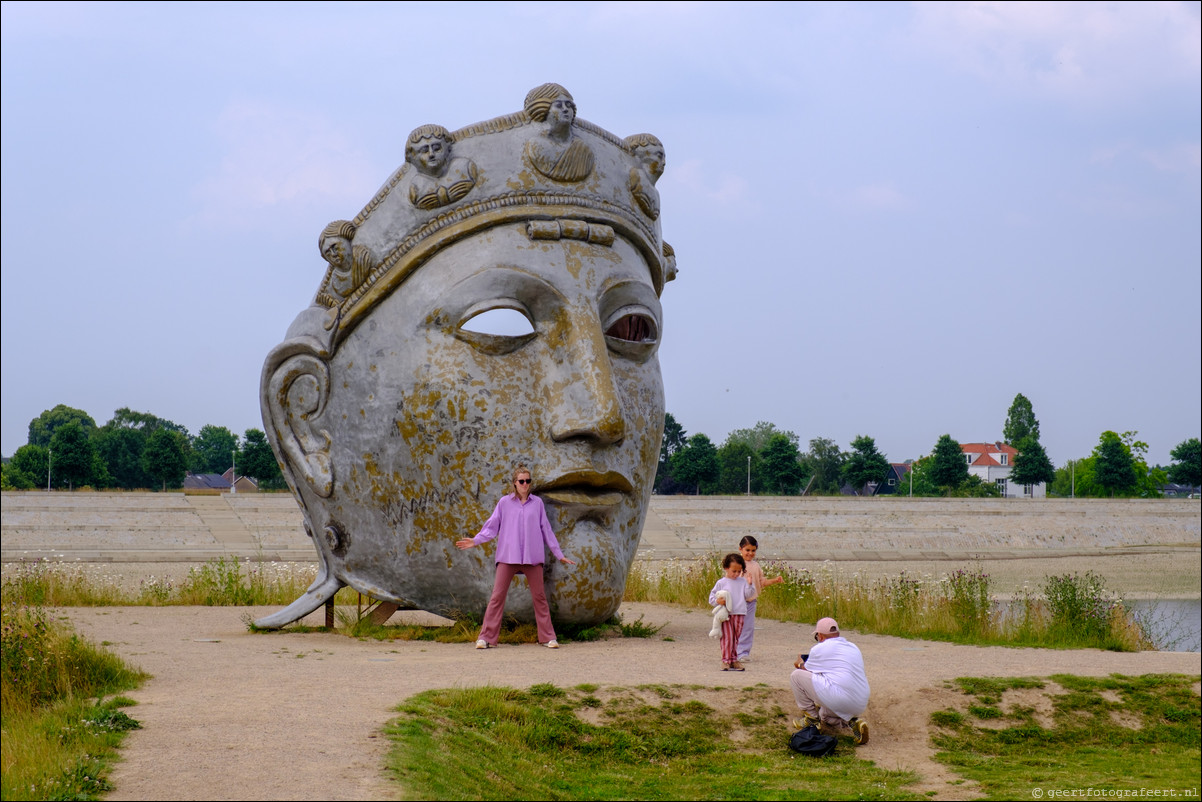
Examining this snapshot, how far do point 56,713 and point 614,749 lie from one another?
10.4ft

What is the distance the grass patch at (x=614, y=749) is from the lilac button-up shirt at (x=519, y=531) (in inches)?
85.8

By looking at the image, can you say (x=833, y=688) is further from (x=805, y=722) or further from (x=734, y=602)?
(x=734, y=602)

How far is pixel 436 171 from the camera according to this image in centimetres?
1088

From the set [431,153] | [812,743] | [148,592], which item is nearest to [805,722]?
[812,743]

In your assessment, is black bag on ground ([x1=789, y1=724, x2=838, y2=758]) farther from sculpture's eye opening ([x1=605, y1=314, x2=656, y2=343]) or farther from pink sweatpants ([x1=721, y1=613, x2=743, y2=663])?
sculpture's eye opening ([x1=605, y1=314, x2=656, y2=343])

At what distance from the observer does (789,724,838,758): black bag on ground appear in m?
7.55

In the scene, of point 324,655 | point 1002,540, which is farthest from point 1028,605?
point 1002,540

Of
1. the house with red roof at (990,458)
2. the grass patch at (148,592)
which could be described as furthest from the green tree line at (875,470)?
the grass patch at (148,592)

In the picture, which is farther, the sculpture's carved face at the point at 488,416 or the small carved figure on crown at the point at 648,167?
the small carved figure on crown at the point at 648,167

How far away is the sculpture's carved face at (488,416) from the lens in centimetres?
1035

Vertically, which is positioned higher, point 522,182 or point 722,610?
point 522,182

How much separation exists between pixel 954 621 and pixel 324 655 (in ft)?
20.8

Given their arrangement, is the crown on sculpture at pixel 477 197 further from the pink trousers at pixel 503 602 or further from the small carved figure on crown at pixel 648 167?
the pink trousers at pixel 503 602

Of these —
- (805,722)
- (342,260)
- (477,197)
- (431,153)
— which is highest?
(431,153)
